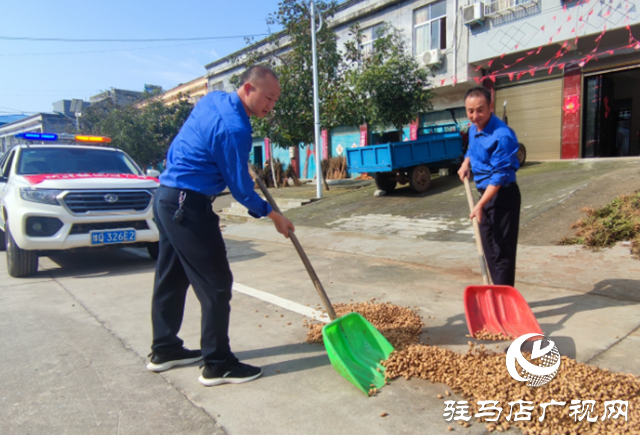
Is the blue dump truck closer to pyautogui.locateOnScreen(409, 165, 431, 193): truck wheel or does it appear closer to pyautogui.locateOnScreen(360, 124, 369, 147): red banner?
pyautogui.locateOnScreen(409, 165, 431, 193): truck wheel

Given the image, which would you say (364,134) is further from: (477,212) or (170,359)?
(170,359)

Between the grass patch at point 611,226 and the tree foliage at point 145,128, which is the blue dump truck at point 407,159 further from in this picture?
the tree foliage at point 145,128

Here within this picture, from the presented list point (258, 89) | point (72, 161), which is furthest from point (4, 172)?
point (258, 89)

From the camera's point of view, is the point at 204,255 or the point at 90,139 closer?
the point at 204,255

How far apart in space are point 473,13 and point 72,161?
13.3 m

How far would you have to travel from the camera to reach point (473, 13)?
47.1ft

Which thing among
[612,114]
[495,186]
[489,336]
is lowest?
[489,336]

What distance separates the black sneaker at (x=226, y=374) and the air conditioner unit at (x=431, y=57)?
15.2 meters

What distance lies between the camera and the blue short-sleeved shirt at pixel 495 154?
3371 millimetres

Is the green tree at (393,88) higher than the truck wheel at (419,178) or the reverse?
higher

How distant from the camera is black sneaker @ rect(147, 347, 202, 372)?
2763 mm

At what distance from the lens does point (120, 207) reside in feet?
18.4

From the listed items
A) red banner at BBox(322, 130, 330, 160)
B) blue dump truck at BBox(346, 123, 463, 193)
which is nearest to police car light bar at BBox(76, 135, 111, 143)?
blue dump truck at BBox(346, 123, 463, 193)

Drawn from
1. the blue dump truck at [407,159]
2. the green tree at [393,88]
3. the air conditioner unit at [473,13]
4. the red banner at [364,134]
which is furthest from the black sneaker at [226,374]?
the red banner at [364,134]
